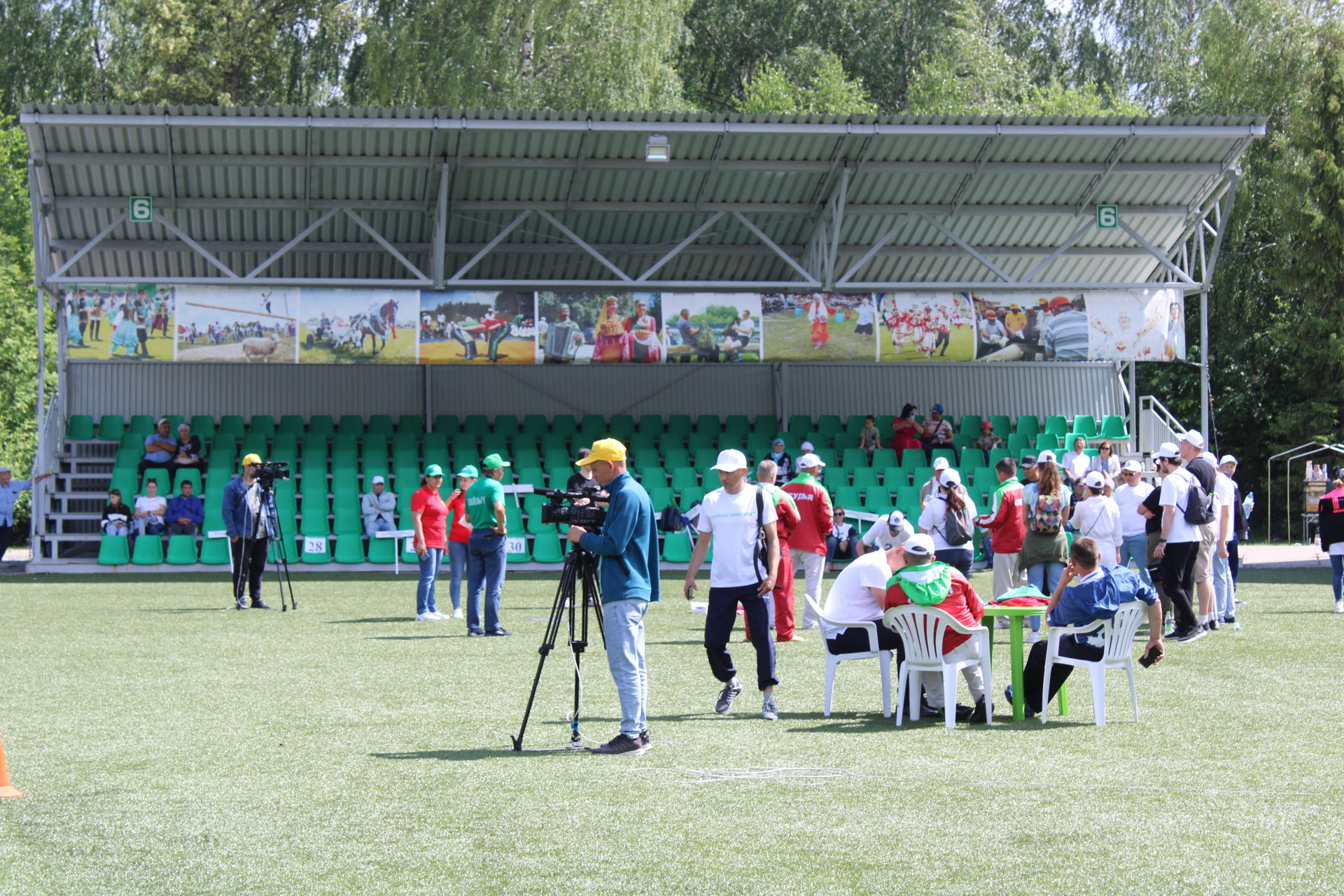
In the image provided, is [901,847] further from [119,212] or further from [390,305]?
[119,212]

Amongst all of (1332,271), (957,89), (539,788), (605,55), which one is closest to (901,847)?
(539,788)

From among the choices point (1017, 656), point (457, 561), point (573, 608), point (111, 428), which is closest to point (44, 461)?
point (111, 428)

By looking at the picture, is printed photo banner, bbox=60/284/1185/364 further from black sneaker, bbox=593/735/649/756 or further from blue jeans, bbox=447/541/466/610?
black sneaker, bbox=593/735/649/756

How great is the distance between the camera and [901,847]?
17.8 ft

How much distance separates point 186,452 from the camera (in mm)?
22984

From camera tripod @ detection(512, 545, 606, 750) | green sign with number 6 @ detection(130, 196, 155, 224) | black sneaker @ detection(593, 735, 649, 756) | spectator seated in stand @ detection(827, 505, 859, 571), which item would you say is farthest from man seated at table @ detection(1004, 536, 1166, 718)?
green sign with number 6 @ detection(130, 196, 155, 224)

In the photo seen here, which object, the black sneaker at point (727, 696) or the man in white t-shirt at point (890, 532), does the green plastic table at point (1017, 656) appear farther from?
the man in white t-shirt at point (890, 532)

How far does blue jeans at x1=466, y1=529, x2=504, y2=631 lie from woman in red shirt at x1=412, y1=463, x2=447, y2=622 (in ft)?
4.27

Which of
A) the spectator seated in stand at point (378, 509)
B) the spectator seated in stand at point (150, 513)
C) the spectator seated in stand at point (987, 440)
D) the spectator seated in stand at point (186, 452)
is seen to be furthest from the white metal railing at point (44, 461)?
the spectator seated in stand at point (987, 440)

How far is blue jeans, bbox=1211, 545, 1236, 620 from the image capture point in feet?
43.7

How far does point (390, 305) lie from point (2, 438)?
14.2 meters

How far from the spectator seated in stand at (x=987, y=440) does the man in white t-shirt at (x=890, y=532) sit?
11048mm

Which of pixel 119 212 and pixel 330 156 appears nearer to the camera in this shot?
pixel 330 156

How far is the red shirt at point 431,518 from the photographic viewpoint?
1443cm
